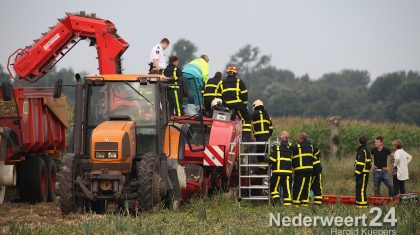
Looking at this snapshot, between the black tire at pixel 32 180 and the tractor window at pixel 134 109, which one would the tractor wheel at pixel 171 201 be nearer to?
the tractor window at pixel 134 109

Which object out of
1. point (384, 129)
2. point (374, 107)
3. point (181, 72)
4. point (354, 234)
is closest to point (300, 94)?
point (374, 107)

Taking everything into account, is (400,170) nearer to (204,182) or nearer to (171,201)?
(204,182)

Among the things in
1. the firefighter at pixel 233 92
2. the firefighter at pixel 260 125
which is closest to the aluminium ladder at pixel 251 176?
the firefighter at pixel 260 125

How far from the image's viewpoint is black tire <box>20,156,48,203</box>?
67.9ft

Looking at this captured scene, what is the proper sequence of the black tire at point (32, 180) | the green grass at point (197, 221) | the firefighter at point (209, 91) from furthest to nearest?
the firefighter at point (209, 91) → the black tire at point (32, 180) → the green grass at point (197, 221)

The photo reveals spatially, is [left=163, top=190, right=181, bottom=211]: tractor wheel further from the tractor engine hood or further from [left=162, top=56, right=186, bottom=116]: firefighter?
[left=162, top=56, right=186, bottom=116]: firefighter

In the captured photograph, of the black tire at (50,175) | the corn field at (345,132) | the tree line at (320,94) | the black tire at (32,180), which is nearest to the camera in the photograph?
the black tire at (32,180)

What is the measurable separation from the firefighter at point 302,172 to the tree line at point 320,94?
214 feet

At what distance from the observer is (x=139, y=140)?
56.7 feet

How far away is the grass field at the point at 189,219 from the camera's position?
13758 millimetres

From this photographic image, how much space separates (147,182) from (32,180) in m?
5.34

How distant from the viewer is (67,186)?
52.8 ft

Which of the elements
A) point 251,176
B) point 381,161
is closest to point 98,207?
point 251,176

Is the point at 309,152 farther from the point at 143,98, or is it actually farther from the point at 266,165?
the point at 143,98
